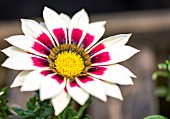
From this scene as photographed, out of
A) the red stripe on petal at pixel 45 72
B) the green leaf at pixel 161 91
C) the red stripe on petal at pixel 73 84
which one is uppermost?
the red stripe on petal at pixel 45 72

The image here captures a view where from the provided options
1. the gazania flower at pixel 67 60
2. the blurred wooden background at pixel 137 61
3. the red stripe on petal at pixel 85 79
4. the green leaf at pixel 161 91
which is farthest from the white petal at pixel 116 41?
the green leaf at pixel 161 91

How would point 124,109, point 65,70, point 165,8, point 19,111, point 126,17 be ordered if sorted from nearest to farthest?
1. point 65,70
2. point 19,111
3. point 124,109
4. point 126,17
5. point 165,8

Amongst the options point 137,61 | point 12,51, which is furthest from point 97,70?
point 137,61

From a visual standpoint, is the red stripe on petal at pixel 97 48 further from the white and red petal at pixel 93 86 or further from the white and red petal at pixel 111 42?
the white and red petal at pixel 93 86

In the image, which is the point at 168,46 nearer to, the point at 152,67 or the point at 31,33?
the point at 152,67

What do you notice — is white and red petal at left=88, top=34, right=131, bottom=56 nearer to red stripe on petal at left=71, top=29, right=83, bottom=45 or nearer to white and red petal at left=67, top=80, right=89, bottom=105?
red stripe on petal at left=71, top=29, right=83, bottom=45

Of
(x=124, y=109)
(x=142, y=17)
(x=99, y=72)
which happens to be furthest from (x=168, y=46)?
(x=99, y=72)
